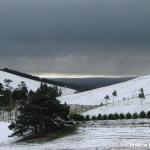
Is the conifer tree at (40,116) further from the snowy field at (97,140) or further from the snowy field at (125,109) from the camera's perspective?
the snowy field at (125,109)

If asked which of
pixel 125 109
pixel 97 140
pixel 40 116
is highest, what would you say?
pixel 125 109

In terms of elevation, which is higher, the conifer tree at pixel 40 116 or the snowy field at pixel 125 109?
the snowy field at pixel 125 109

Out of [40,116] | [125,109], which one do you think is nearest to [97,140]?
[40,116]

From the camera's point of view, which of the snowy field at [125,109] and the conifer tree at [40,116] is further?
the snowy field at [125,109]

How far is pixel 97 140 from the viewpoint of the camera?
61906mm

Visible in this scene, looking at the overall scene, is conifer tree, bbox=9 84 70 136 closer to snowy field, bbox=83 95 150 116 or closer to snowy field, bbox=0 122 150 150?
snowy field, bbox=0 122 150 150

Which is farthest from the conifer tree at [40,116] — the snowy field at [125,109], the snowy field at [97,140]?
the snowy field at [125,109]

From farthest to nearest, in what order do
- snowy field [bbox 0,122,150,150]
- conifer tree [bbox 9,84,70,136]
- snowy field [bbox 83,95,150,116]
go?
snowy field [bbox 83,95,150,116] < conifer tree [bbox 9,84,70,136] < snowy field [bbox 0,122,150,150]

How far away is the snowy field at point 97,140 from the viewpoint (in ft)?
179

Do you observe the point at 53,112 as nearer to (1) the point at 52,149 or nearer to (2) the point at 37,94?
(2) the point at 37,94

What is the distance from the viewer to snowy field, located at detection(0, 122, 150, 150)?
54656 mm

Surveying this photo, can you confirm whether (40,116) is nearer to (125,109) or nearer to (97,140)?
(97,140)

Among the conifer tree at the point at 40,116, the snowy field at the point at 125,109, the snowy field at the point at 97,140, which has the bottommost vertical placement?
the snowy field at the point at 97,140

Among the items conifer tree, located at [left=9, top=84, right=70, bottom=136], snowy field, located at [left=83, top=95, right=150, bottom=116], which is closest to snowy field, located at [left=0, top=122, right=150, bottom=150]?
conifer tree, located at [left=9, top=84, right=70, bottom=136]
